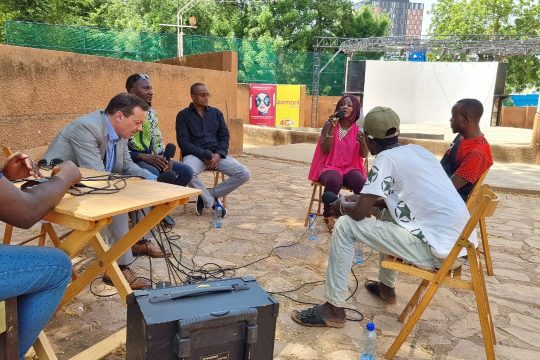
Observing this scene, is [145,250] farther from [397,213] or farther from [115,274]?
[397,213]

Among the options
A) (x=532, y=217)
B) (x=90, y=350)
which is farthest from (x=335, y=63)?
(x=90, y=350)

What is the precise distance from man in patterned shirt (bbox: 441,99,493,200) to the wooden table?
7.35ft

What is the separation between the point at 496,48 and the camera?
70.9 ft

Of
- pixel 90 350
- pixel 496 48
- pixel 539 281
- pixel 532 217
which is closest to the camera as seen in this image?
pixel 90 350

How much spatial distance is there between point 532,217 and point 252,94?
12.9m

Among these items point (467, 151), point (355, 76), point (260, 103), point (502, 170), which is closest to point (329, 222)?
point (467, 151)

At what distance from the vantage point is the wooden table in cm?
180

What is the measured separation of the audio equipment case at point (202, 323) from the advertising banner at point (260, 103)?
615 inches

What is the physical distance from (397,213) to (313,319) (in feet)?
2.73

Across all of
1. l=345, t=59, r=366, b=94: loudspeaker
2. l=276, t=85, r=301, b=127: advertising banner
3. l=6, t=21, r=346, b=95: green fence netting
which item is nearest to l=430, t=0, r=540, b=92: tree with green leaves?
l=345, t=59, r=366, b=94: loudspeaker

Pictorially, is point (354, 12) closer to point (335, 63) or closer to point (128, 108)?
point (335, 63)

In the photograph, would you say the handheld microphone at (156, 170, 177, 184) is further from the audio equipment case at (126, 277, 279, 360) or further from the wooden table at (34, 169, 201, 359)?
the audio equipment case at (126, 277, 279, 360)

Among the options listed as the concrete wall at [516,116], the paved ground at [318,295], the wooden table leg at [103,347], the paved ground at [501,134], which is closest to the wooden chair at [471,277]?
the paved ground at [318,295]

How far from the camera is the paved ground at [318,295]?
2490 millimetres
